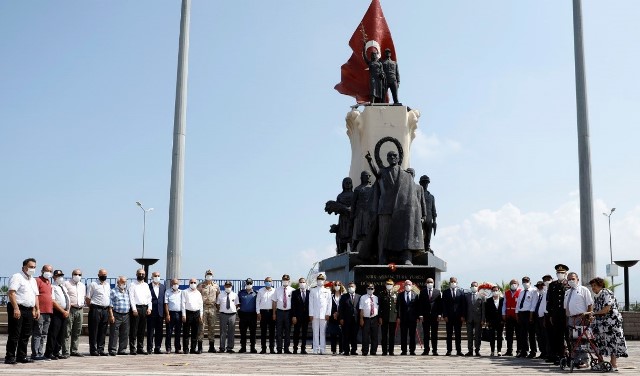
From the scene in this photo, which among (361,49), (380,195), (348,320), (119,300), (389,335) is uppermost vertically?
(361,49)

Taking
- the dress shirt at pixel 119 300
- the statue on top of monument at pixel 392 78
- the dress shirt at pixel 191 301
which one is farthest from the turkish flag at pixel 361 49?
the dress shirt at pixel 119 300

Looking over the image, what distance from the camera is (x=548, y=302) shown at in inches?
496

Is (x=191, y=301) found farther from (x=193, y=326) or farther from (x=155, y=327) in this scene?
(x=155, y=327)

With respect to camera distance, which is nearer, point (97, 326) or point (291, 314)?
point (97, 326)

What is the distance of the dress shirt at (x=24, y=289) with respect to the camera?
455 inches

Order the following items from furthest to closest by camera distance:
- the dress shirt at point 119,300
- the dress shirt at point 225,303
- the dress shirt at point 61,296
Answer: the dress shirt at point 225,303 < the dress shirt at point 119,300 < the dress shirt at point 61,296

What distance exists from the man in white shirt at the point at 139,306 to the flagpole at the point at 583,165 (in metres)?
10.4

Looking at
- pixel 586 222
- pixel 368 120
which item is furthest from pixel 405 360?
pixel 368 120

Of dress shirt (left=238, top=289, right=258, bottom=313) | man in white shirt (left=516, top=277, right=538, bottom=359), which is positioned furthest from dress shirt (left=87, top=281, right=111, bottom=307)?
man in white shirt (left=516, top=277, right=538, bottom=359)

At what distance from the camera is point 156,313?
14508mm

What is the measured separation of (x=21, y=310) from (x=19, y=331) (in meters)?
0.33

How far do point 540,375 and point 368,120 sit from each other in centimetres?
1695

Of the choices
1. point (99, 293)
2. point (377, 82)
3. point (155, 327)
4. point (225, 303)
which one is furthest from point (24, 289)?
point (377, 82)

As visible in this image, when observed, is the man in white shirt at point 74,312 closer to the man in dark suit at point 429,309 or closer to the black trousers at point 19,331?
the black trousers at point 19,331
